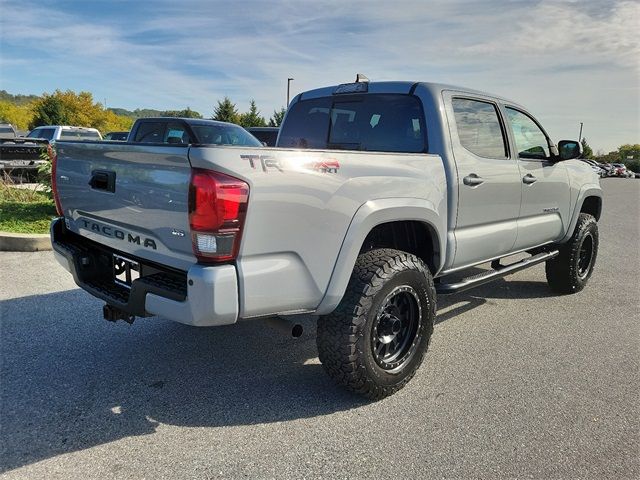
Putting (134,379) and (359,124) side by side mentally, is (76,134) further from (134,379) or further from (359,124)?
(134,379)

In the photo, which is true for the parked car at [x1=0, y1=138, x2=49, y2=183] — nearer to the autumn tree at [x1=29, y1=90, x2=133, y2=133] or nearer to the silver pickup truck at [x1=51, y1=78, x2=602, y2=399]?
the silver pickup truck at [x1=51, y1=78, x2=602, y2=399]

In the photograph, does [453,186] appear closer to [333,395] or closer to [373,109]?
[373,109]

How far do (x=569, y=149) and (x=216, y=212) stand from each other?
12.3 ft

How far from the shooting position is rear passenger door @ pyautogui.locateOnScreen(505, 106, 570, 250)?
4320 millimetres

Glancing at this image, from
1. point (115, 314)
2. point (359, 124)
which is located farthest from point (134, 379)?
point (359, 124)

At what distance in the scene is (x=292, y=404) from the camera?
2.96m

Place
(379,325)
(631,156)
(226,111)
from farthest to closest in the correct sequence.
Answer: (631,156), (226,111), (379,325)

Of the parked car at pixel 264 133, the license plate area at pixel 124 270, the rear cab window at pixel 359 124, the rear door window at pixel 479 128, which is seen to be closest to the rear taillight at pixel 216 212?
the license plate area at pixel 124 270

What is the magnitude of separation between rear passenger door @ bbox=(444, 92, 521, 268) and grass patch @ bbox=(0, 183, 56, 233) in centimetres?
586

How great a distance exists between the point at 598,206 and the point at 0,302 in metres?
6.44

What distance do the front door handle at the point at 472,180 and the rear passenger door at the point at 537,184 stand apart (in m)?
0.80

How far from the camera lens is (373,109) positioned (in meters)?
3.86

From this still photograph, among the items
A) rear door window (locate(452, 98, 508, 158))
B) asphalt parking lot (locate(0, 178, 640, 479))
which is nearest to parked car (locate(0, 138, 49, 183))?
asphalt parking lot (locate(0, 178, 640, 479))

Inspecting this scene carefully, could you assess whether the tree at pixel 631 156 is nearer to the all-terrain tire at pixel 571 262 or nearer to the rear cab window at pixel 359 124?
the all-terrain tire at pixel 571 262
